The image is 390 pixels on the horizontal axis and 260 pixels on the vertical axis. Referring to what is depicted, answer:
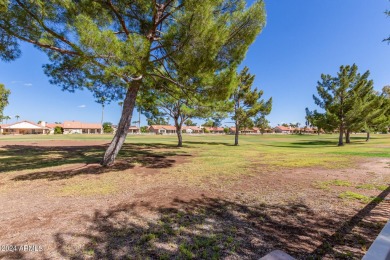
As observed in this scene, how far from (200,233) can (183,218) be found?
72 cm

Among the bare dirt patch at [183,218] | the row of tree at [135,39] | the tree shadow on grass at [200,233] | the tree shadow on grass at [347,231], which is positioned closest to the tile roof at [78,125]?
the row of tree at [135,39]

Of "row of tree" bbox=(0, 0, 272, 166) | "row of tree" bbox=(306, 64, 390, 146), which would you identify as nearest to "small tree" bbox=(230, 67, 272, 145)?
"row of tree" bbox=(306, 64, 390, 146)

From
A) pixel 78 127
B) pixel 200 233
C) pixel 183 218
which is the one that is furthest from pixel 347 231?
pixel 78 127

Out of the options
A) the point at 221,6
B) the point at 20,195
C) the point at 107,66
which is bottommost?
the point at 20,195

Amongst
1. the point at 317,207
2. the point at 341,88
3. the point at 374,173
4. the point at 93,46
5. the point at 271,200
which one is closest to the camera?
the point at 317,207

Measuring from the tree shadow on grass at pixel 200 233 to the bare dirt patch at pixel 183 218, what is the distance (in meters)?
0.02

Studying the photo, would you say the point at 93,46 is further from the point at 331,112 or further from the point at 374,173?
the point at 331,112

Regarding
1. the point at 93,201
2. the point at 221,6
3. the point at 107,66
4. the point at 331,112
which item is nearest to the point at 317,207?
the point at 93,201

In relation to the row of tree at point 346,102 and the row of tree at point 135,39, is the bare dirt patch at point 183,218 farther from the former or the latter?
the row of tree at point 346,102

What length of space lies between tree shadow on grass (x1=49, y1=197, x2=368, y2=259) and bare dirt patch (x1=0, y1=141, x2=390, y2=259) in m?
0.02

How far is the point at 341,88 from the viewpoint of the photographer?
27.5 m

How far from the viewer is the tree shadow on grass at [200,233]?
9.82 ft

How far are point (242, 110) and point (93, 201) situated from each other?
82.0 ft

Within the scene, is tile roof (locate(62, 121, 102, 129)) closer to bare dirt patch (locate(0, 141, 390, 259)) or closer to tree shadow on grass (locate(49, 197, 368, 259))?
bare dirt patch (locate(0, 141, 390, 259))
